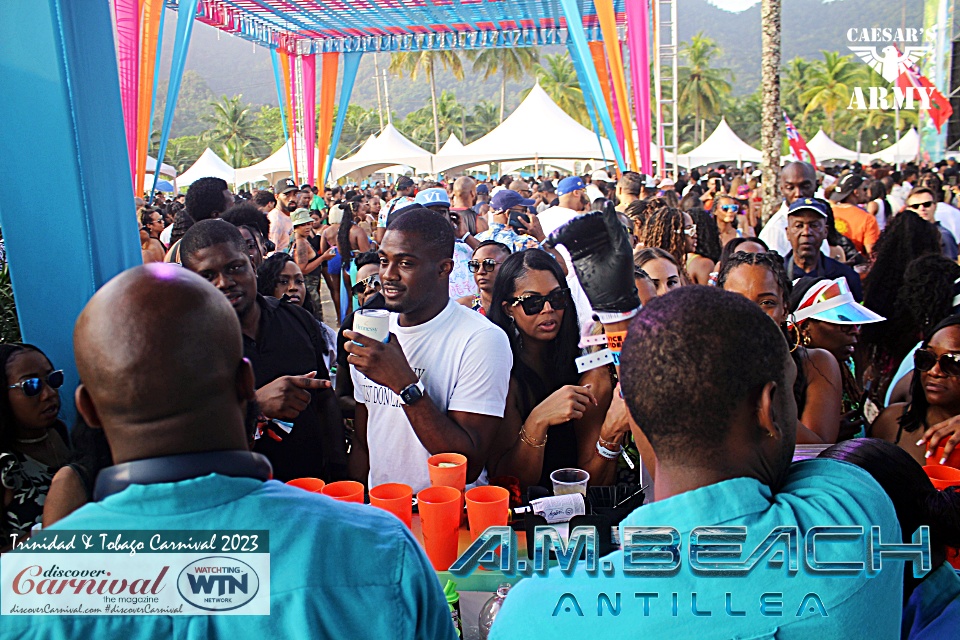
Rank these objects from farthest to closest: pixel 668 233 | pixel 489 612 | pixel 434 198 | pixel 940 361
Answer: pixel 434 198 < pixel 668 233 < pixel 940 361 < pixel 489 612

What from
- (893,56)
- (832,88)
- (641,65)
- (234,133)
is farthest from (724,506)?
(234,133)

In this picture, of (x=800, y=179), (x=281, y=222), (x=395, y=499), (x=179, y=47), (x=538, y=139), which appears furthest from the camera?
(x=538, y=139)

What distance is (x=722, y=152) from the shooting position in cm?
3553

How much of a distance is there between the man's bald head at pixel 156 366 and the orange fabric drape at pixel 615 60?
1122cm

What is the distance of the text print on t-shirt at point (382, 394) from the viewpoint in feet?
8.65

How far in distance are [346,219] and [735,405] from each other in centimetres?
713

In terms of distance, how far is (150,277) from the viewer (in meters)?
1.10

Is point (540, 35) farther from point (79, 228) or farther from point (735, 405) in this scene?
point (735, 405)

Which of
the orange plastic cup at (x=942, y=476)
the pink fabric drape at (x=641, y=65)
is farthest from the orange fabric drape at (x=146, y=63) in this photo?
the orange plastic cup at (x=942, y=476)

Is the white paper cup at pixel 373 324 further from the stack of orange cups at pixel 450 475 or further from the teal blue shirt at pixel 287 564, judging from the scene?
the teal blue shirt at pixel 287 564

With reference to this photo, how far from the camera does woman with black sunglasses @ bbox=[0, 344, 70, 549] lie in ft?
7.74

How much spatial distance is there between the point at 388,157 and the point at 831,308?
1028 inches

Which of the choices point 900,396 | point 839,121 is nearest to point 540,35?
point 900,396

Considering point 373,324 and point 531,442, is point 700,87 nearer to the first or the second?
point 531,442
